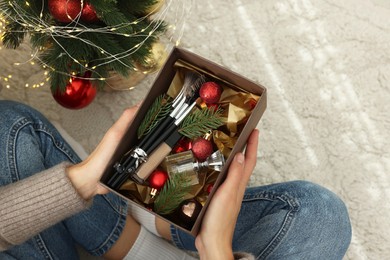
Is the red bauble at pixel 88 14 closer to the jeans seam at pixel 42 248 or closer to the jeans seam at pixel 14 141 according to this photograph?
the jeans seam at pixel 14 141

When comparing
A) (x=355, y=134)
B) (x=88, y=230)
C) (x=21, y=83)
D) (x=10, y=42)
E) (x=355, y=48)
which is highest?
(x=355, y=48)

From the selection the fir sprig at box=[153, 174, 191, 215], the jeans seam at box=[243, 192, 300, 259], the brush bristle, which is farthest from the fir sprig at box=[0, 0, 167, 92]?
the jeans seam at box=[243, 192, 300, 259]

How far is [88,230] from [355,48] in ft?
2.20

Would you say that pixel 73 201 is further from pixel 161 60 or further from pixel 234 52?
pixel 234 52

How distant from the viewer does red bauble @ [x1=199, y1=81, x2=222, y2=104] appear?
64cm

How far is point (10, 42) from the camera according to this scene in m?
0.76

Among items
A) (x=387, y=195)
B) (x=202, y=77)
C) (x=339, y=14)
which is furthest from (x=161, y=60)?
(x=387, y=195)

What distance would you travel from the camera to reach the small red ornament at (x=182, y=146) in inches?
26.3

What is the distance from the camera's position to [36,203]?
0.70 meters

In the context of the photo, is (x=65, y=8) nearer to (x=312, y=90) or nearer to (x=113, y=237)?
(x=113, y=237)

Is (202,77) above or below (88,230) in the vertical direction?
above

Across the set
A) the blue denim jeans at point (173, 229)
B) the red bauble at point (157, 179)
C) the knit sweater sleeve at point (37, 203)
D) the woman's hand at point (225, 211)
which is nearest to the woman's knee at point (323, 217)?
the blue denim jeans at point (173, 229)

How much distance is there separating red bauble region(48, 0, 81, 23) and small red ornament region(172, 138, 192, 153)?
24 centimetres

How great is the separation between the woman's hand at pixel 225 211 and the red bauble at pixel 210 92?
85mm
